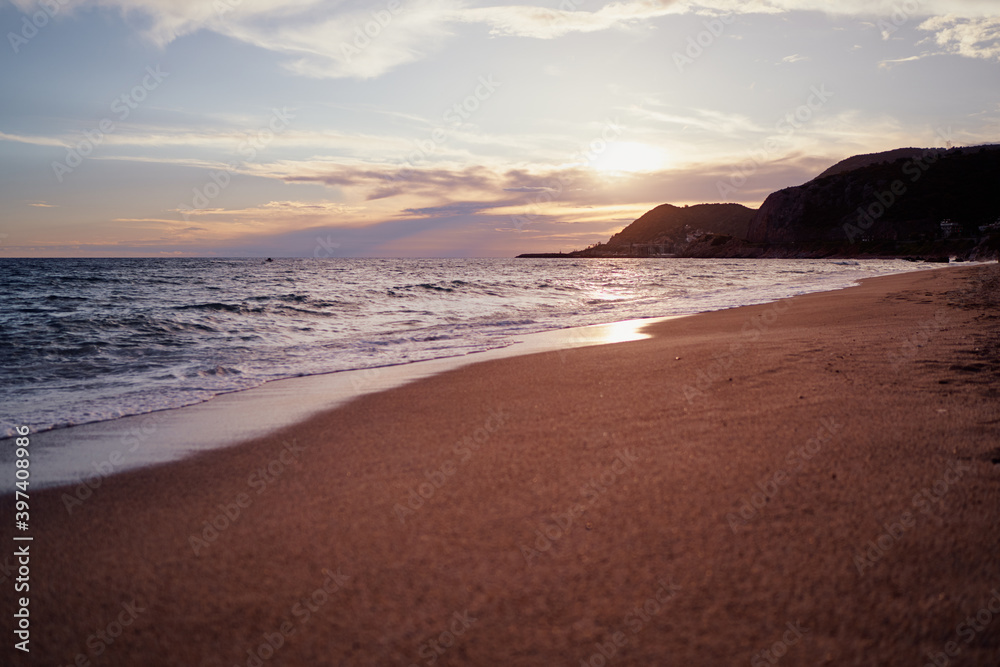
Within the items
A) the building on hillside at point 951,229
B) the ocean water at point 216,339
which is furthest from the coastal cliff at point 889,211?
the ocean water at point 216,339

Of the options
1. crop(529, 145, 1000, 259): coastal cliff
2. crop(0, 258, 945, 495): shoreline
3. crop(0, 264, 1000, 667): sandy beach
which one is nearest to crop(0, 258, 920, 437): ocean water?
crop(0, 258, 945, 495): shoreline

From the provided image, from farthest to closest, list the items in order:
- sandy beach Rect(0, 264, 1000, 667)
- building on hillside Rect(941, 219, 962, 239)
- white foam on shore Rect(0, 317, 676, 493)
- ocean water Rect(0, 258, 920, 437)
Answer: building on hillside Rect(941, 219, 962, 239)
ocean water Rect(0, 258, 920, 437)
white foam on shore Rect(0, 317, 676, 493)
sandy beach Rect(0, 264, 1000, 667)

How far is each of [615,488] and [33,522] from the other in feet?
12.1

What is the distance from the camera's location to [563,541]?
8.84 feet

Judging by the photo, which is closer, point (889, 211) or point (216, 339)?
point (216, 339)

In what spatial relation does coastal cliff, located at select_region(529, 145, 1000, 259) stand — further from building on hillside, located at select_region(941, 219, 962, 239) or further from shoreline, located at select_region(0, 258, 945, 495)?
shoreline, located at select_region(0, 258, 945, 495)

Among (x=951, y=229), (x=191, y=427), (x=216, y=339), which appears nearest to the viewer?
(x=191, y=427)

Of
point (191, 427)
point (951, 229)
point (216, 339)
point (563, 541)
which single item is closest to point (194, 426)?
point (191, 427)

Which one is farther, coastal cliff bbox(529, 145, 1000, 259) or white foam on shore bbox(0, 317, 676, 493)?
coastal cliff bbox(529, 145, 1000, 259)

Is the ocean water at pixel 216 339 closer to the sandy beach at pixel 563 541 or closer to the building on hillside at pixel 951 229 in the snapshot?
the sandy beach at pixel 563 541

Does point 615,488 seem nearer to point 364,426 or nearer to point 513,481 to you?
point 513,481

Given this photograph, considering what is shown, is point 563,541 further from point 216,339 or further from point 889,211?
point 889,211

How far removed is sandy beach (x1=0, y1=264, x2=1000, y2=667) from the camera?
2045 millimetres

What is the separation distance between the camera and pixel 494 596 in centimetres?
228
